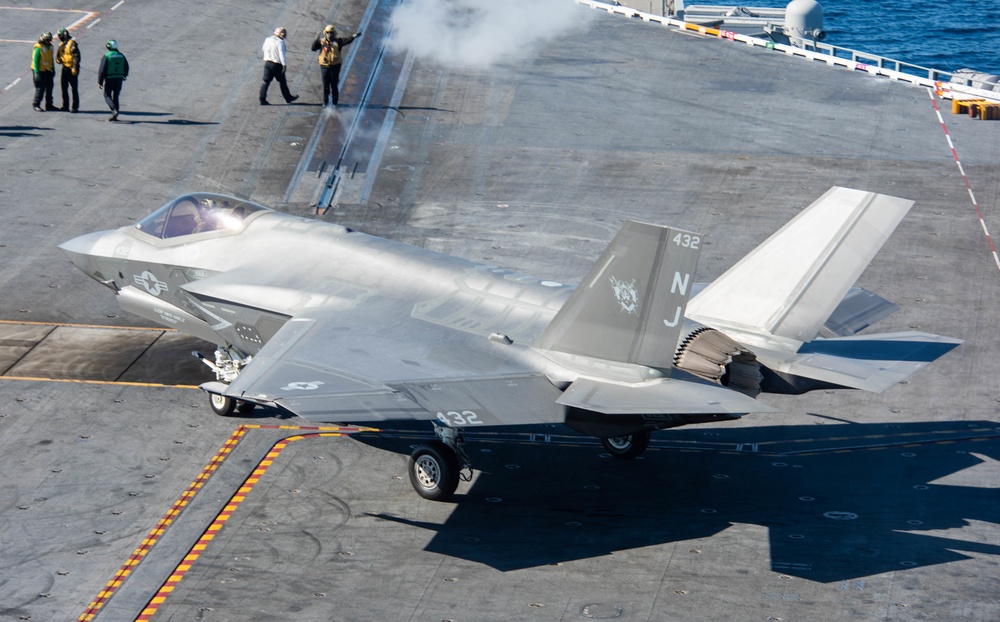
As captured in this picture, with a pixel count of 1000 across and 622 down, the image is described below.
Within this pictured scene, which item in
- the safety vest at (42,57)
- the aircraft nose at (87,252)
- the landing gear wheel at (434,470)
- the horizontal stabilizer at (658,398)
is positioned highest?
the safety vest at (42,57)

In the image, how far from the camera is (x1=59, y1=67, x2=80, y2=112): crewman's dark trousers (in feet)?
110

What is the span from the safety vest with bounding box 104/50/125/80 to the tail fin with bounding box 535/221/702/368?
20569mm

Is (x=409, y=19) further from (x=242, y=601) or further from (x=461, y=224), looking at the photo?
(x=242, y=601)

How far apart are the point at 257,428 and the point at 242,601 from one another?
5.35 m

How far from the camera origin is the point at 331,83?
113 feet

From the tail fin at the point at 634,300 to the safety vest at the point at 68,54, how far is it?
22344 mm

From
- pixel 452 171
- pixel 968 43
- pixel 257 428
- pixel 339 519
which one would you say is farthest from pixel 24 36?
pixel 968 43

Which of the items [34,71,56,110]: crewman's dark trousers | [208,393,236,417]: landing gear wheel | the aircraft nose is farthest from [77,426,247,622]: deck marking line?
[34,71,56,110]: crewman's dark trousers

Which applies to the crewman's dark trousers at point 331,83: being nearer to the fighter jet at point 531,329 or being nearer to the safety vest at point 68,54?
the safety vest at point 68,54

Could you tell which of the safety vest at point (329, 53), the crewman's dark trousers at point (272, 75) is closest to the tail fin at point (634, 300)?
the safety vest at point (329, 53)

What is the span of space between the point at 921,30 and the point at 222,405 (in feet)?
209

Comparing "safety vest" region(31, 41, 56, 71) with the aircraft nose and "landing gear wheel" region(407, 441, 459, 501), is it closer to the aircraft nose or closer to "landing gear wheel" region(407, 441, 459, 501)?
the aircraft nose

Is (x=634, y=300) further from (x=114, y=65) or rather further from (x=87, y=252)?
(x=114, y=65)

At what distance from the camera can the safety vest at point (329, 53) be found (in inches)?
1325
